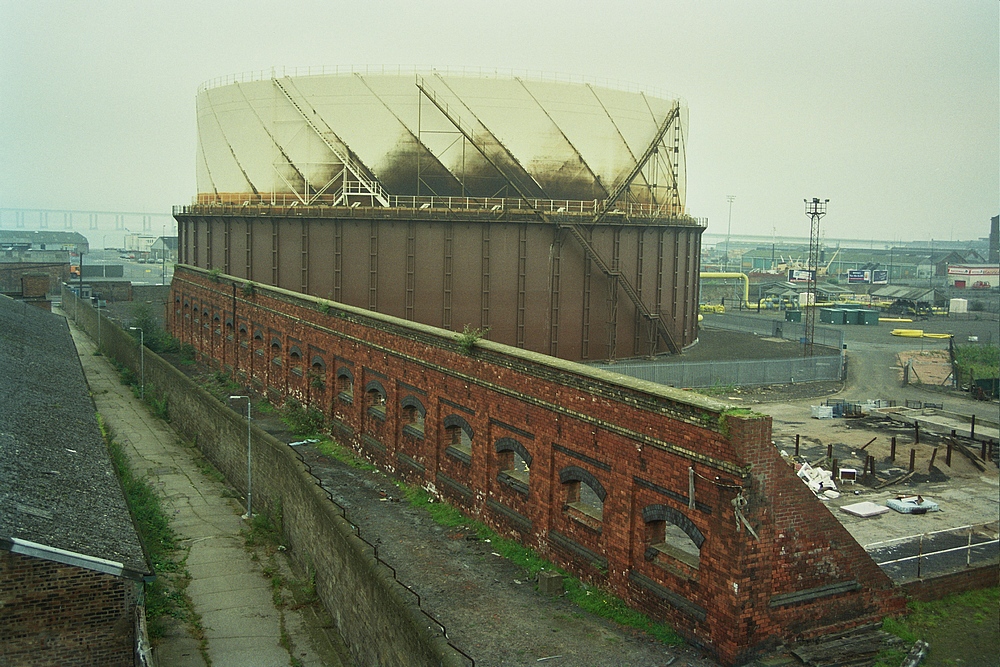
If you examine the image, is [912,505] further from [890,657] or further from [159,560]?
[159,560]

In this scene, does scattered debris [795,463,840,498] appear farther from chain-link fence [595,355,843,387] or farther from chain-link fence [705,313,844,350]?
chain-link fence [705,313,844,350]

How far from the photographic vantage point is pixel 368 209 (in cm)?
2597

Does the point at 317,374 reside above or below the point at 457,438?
above

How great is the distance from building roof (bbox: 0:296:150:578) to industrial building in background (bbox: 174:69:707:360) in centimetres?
958

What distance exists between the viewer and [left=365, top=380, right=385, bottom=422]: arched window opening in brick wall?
55.4 feet

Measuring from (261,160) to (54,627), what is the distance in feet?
74.7

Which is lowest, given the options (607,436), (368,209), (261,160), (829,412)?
(829,412)

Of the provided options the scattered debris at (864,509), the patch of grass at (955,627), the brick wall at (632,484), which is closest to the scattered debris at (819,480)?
the scattered debris at (864,509)

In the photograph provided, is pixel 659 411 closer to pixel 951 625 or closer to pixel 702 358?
pixel 951 625

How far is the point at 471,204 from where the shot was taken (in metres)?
26.1

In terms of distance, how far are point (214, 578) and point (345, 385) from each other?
209 inches

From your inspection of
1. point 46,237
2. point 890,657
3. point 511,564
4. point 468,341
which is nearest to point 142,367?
point 468,341

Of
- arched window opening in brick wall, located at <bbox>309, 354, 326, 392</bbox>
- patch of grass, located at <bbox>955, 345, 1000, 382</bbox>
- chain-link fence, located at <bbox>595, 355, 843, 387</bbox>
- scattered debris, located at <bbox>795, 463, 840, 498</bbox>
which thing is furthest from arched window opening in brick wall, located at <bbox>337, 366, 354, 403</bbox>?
patch of grass, located at <bbox>955, 345, 1000, 382</bbox>

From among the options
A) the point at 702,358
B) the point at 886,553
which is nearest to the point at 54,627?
the point at 886,553
